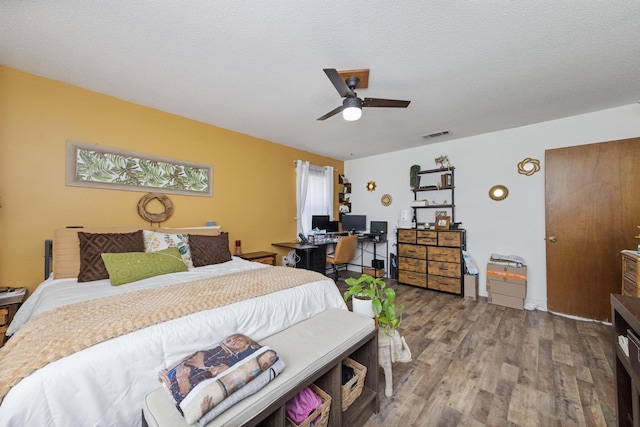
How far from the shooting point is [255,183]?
3.76m

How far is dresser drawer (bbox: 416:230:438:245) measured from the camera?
151 inches

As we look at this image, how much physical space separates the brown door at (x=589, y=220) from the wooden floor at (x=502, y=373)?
322 mm

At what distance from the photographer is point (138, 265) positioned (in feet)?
6.28

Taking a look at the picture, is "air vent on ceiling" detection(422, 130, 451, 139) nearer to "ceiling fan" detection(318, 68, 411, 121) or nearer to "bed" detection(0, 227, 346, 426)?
"ceiling fan" detection(318, 68, 411, 121)

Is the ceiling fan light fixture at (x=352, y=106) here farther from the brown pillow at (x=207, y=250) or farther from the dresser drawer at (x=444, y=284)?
the dresser drawer at (x=444, y=284)

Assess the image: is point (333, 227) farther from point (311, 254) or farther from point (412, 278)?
point (412, 278)

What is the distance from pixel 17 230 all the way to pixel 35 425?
215 centimetres

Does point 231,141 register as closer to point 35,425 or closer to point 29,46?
point 29,46

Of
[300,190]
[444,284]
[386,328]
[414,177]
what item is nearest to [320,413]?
[386,328]

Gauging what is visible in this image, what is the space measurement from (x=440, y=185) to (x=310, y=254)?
8.18 ft

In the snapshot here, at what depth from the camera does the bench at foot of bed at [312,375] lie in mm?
872

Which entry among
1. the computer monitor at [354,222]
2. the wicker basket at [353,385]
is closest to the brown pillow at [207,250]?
the wicker basket at [353,385]

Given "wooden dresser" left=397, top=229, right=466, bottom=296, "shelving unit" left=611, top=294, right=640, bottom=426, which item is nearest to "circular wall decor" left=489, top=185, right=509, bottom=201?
"wooden dresser" left=397, top=229, right=466, bottom=296

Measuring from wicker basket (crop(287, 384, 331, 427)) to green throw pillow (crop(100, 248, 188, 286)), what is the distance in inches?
61.2
